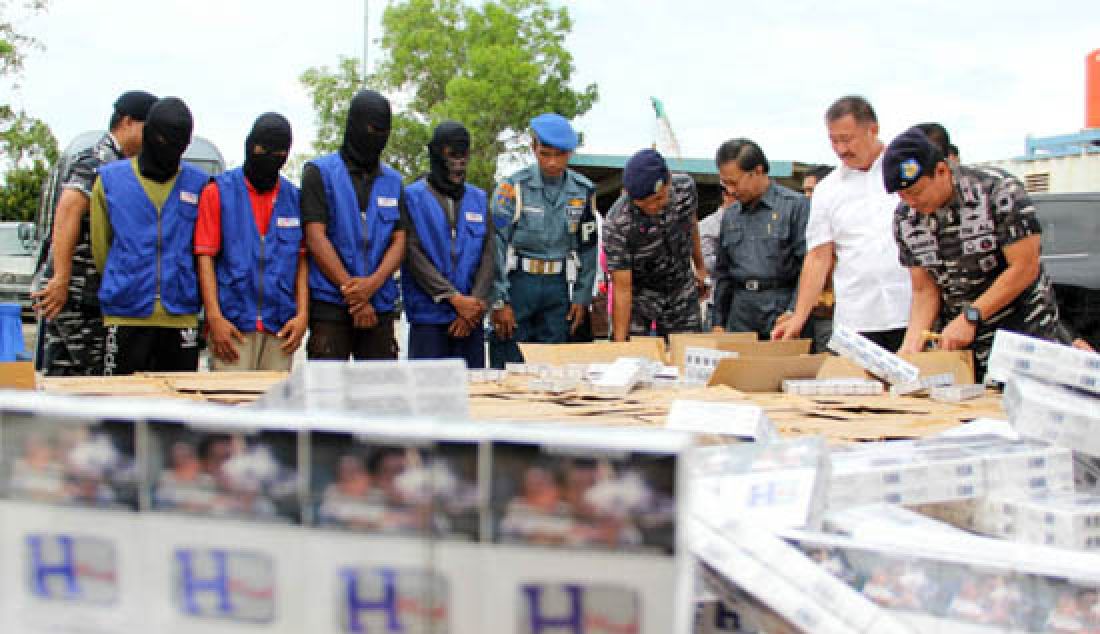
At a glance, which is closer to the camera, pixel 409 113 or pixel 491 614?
pixel 491 614

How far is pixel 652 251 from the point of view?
4.34 meters

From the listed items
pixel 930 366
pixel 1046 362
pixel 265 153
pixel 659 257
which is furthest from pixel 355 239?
pixel 1046 362

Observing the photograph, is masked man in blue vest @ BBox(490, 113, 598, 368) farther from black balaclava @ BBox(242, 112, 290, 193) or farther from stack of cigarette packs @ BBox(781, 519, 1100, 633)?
stack of cigarette packs @ BBox(781, 519, 1100, 633)

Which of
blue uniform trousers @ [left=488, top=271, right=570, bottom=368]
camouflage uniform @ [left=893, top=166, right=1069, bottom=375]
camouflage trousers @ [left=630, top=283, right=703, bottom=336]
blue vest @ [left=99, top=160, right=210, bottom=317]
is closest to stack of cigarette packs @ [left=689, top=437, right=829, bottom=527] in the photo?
camouflage uniform @ [left=893, top=166, right=1069, bottom=375]

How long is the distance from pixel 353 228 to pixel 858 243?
2124 mm

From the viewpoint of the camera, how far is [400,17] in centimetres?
3025

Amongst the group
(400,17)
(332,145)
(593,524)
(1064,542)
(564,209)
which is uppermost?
(400,17)

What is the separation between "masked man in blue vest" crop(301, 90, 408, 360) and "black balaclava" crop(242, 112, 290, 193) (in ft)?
0.57

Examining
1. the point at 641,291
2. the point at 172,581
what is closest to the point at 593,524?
the point at 172,581

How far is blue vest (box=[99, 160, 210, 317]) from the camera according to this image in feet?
11.3

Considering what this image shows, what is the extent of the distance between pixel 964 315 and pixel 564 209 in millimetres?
2162

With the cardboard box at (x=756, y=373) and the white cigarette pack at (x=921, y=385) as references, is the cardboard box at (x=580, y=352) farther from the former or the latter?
the white cigarette pack at (x=921, y=385)

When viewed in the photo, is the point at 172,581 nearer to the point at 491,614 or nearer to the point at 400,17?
the point at 491,614

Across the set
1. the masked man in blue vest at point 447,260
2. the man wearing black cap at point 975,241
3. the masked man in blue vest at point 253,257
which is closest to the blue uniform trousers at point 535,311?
the masked man in blue vest at point 447,260
